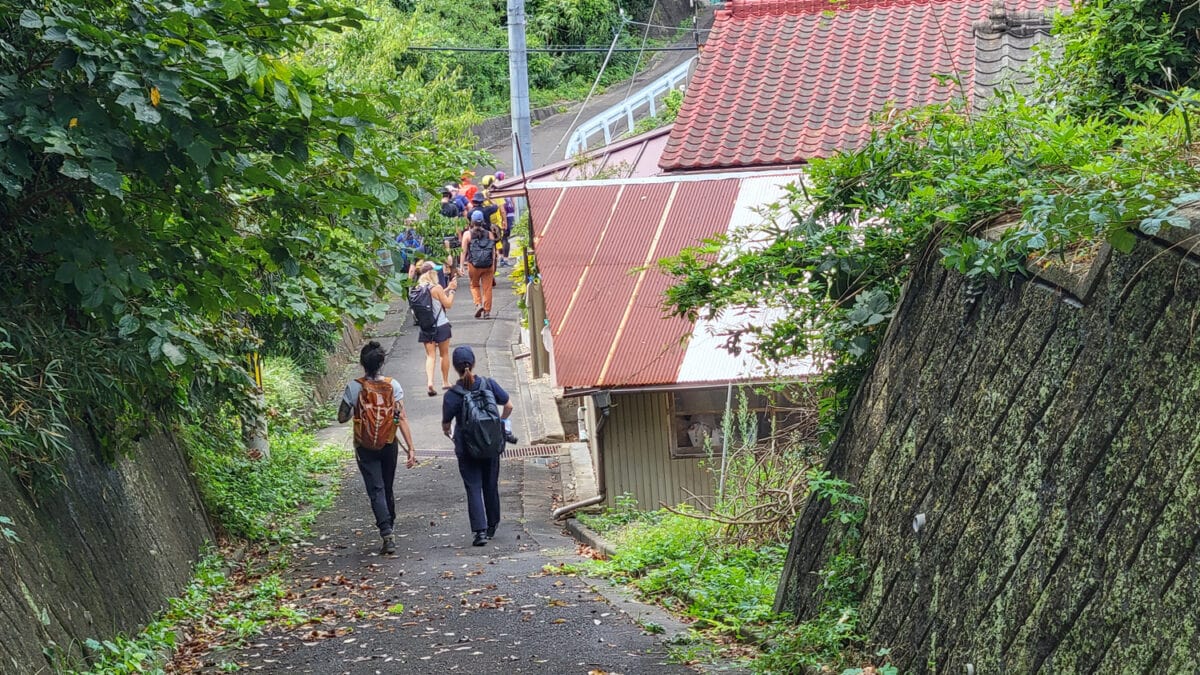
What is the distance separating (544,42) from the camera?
1591 inches

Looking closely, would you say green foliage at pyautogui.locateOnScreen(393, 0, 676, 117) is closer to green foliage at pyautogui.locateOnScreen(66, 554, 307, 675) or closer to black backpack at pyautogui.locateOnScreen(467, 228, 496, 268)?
black backpack at pyautogui.locateOnScreen(467, 228, 496, 268)

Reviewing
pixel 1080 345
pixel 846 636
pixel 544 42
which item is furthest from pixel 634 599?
pixel 544 42

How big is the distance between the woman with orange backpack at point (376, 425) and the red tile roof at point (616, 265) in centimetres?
177

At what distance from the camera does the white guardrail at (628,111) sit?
24.3m

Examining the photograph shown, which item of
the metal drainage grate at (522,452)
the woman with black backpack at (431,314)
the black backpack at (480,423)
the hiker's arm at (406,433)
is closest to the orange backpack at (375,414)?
the hiker's arm at (406,433)

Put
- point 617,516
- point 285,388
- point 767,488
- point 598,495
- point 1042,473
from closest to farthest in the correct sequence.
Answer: point 1042,473, point 767,488, point 617,516, point 598,495, point 285,388

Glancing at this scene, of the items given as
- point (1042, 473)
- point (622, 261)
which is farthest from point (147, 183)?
point (622, 261)

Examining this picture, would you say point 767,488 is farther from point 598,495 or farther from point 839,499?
point 598,495

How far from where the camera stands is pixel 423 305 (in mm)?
17719

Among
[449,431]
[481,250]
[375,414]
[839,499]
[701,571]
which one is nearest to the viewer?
[839,499]

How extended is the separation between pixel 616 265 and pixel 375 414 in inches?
132

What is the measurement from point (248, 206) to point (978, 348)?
4.84 m

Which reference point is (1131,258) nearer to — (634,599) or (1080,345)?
(1080,345)

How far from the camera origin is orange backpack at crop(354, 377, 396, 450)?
1127 cm
